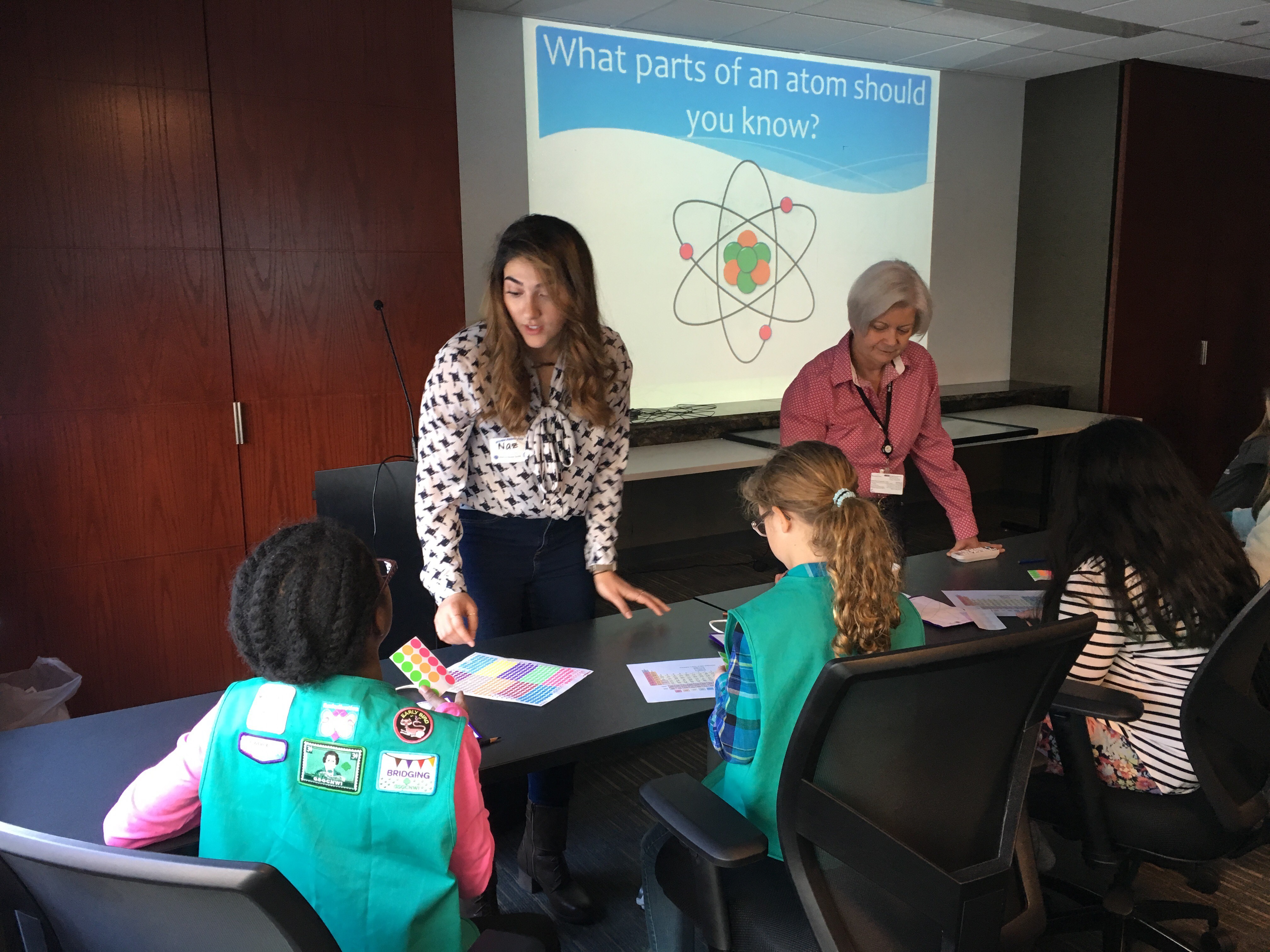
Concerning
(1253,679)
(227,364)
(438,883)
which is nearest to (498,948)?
(438,883)

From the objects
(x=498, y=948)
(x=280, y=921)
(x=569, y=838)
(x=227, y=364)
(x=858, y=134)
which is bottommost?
(x=569, y=838)

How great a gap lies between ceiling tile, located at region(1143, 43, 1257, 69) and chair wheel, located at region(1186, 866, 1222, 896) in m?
4.59

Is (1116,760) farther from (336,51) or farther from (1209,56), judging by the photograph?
(1209,56)

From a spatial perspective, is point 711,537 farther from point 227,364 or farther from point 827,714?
point 827,714

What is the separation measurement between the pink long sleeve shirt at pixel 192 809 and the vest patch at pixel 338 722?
0.13 m

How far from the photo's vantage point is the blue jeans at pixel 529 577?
81.9 inches

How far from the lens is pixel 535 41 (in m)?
4.48

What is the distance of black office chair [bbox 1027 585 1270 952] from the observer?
1.62 m

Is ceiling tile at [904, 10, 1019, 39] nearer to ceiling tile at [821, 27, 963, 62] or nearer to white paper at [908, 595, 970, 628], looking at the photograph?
ceiling tile at [821, 27, 963, 62]

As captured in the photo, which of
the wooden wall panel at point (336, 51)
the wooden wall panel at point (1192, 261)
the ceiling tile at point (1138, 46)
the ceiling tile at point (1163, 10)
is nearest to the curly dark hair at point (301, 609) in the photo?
the wooden wall panel at point (336, 51)

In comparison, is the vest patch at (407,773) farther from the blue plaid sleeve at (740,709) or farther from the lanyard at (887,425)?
the lanyard at (887,425)

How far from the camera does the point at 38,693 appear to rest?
9.12 feet

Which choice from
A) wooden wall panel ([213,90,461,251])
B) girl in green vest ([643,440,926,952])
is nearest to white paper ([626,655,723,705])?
girl in green vest ([643,440,926,952])

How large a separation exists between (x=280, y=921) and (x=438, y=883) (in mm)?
408
